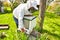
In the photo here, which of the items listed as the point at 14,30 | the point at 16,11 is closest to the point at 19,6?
the point at 16,11

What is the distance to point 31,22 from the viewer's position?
305cm

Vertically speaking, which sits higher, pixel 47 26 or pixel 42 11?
pixel 42 11

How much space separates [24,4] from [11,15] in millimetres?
261

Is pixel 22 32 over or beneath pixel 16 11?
beneath

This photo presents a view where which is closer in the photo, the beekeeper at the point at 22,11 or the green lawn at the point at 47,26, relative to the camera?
the beekeeper at the point at 22,11

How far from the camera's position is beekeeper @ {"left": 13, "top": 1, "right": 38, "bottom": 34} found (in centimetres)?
295

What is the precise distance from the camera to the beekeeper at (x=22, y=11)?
2.95 meters

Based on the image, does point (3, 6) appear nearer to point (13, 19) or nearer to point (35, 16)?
point (13, 19)

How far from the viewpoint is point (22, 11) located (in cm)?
297

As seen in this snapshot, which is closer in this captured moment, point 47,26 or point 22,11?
point 22,11

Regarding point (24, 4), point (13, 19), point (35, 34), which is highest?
point (24, 4)

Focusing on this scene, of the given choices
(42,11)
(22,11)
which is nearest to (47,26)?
(42,11)

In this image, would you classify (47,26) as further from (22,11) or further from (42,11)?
(22,11)

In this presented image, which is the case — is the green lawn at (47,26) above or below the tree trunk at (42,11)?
below
